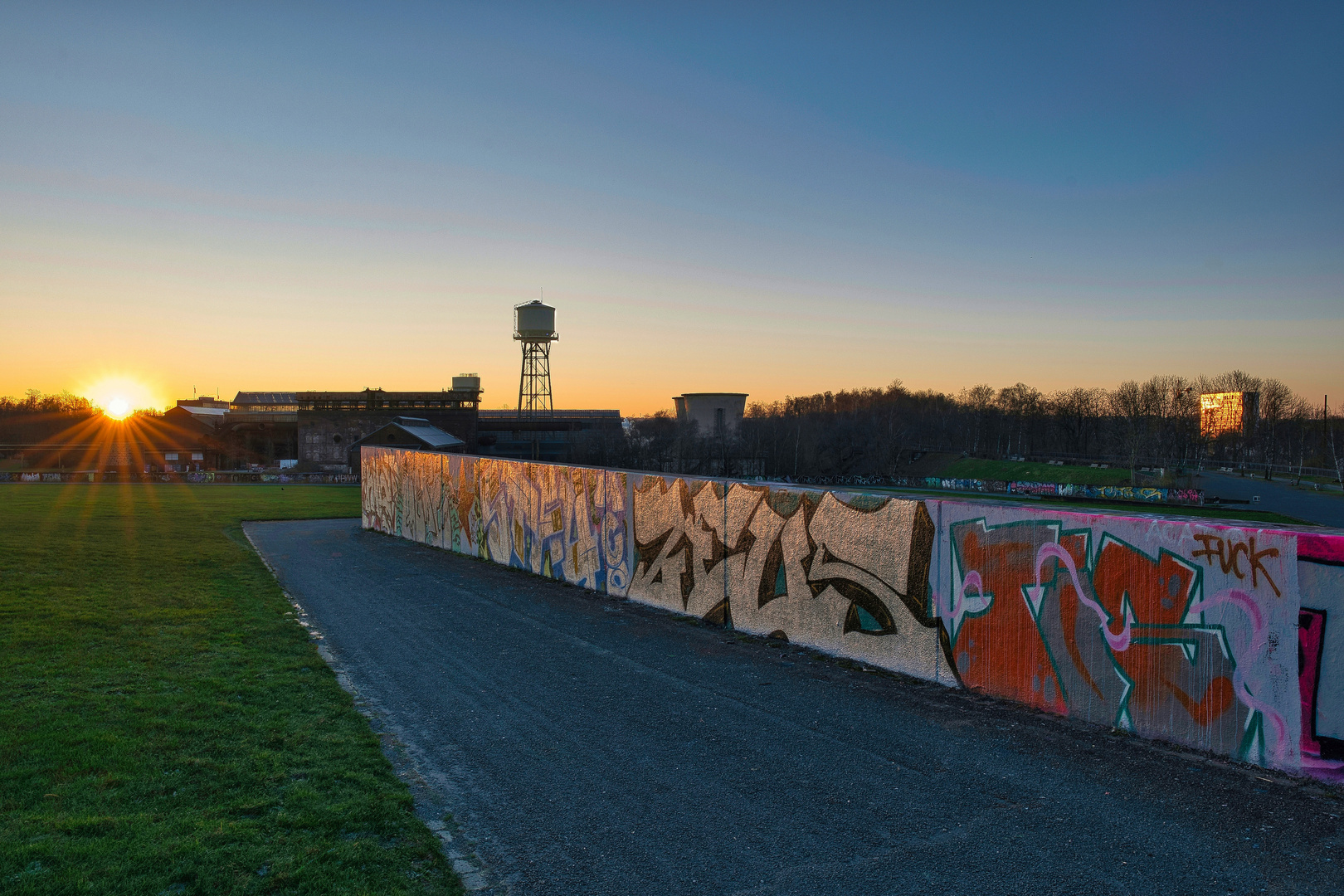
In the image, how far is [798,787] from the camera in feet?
21.1

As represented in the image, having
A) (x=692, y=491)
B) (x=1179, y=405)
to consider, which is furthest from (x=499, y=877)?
(x=1179, y=405)

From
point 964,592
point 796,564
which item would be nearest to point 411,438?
point 796,564

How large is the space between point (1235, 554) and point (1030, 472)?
83249 millimetres

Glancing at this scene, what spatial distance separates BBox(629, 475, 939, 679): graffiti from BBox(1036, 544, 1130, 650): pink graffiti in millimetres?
1423

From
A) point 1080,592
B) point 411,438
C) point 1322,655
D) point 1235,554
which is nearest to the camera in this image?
point 1322,655

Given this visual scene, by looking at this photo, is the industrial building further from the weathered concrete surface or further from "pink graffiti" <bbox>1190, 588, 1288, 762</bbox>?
"pink graffiti" <bbox>1190, 588, 1288, 762</bbox>

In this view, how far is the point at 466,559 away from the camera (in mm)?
20688

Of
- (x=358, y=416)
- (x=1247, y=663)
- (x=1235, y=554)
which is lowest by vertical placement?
(x=1247, y=663)

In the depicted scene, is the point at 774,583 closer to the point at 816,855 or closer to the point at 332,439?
the point at 816,855

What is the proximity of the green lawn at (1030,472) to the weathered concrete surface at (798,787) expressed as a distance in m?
73.3

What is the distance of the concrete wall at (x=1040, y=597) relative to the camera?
6.53 metres

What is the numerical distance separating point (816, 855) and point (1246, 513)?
5686 cm

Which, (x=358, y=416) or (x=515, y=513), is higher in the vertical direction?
(x=358, y=416)

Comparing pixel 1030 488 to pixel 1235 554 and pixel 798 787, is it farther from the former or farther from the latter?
pixel 798 787
